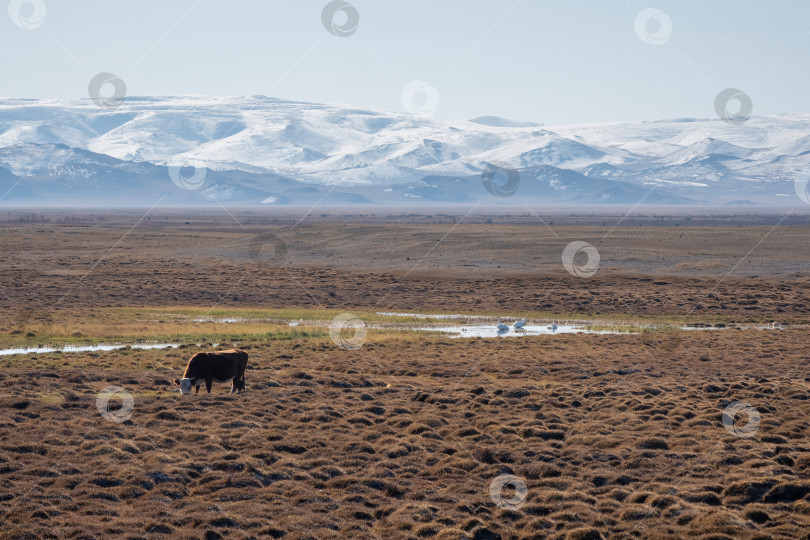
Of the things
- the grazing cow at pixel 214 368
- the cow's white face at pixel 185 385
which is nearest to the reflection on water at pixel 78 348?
the grazing cow at pixel 214 368

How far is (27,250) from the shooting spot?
89688mm

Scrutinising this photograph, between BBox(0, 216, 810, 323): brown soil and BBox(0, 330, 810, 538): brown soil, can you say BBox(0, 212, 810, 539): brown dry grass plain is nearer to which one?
BBox(0, 330, 810, 538): brown soil

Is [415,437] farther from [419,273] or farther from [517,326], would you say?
[419,273]

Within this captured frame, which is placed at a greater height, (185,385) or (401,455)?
(185,385)

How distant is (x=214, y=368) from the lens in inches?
949

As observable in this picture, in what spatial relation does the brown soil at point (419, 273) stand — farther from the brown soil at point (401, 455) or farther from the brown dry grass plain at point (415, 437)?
the brown soil at point (401, 455)

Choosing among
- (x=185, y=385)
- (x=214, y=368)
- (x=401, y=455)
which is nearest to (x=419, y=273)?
(x=214, y=368)

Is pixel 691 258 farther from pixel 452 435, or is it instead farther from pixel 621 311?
pixel 452 435

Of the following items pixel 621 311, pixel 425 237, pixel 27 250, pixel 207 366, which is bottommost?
pixel 207 366

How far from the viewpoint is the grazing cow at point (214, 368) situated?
944 inches

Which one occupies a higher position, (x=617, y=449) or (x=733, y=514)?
(x=617, y=449)

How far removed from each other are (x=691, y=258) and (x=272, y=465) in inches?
2747

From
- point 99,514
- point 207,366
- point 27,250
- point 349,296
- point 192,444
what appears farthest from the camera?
point 27,250

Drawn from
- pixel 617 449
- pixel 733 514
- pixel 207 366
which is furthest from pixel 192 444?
pixel 733 514
